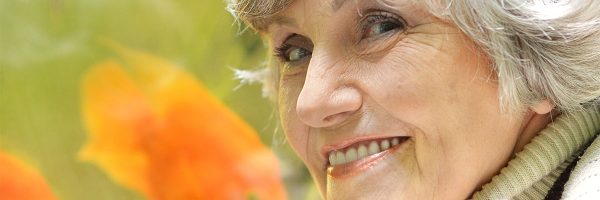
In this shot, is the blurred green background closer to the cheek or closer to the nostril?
the cheek

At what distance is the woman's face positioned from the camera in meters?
1.07

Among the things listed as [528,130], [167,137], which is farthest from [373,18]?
[167,137]

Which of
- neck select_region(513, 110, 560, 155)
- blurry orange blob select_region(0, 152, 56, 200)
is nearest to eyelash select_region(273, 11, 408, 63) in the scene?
neck select_region(513, 110, 560, 155)

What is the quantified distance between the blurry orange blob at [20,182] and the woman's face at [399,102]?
18.0 inches

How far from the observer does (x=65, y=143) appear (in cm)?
135

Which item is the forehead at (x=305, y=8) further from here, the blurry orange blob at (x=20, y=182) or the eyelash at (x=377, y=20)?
the blurry orange blob at (x=20, y=182)

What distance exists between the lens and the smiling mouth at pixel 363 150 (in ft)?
3.67

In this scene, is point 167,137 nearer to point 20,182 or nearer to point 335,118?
point 20,182

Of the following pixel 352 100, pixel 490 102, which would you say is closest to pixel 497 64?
pixel 490 102

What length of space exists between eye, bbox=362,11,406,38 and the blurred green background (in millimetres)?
471

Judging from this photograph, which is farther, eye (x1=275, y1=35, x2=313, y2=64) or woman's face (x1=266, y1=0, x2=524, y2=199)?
eye (x1=275, y1=35, x2=313, y2=64)

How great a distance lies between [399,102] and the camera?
107cm

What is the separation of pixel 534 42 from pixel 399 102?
0.18 metres

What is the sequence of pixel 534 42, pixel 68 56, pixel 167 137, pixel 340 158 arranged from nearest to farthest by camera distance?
pixel 534 42
pixel 340 158
pixel 68 56
pixel 167 137
